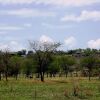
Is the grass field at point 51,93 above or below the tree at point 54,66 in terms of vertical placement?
below

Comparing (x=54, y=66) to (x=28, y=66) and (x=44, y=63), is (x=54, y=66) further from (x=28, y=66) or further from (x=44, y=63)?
(x=44, y=63)

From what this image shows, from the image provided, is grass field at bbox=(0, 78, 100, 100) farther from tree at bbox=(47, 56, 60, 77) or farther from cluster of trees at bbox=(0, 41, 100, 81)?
tree at bbox=(47, 56, 60, 77)

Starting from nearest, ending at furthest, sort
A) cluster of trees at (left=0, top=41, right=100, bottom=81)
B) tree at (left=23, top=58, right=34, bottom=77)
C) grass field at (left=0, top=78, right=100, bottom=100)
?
grass field at (left=0, top=78, right=100, bottom=100)
cluster of trees at (left=0, top=41, right=100, bottom=81)
tree at (left=23, top=58, right=34, bottom=77)

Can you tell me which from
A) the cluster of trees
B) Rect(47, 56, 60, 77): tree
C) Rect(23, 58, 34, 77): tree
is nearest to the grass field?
the cluster of trees

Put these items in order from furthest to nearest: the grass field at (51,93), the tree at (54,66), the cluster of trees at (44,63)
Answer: the tree at (54,66), the cluster of trees at (44,63), the grass field at (51,93)

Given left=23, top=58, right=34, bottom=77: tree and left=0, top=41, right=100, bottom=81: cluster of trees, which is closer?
left=0, top=41, right=100, bottom=81: cluster of trees

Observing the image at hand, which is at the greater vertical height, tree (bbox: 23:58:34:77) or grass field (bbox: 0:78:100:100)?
tree (bbox: 23:58:34:77)

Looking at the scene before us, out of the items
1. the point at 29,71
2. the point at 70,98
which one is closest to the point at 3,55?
the point at 29,71

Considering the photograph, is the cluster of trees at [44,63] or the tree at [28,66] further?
the tree at [28,66]

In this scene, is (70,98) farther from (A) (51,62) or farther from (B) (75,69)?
(B) (75,69)

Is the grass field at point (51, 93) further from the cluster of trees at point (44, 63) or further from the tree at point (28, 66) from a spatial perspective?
the tree at point (28, 66)

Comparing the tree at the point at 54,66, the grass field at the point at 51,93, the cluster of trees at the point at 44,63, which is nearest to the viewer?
the grass field at the point at 51,93

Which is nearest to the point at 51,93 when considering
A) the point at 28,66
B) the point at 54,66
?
the point at 54,66

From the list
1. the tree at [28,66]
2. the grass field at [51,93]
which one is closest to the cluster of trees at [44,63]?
the tree at [28,66]
